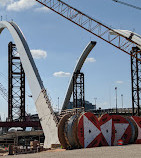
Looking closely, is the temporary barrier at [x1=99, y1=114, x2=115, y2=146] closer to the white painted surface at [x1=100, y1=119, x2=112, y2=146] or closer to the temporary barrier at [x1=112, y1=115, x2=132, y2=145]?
the white painted surface at [x1=100, y1=119, x2=112, y2=146]

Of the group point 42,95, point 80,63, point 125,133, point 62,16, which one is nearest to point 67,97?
point 80,63

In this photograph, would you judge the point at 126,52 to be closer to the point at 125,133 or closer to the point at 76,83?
the point at 76,83

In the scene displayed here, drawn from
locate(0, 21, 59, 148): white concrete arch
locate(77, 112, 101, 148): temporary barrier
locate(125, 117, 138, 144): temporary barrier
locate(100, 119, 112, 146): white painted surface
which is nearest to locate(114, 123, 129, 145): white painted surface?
locate(125, 117, 138, 144): temporary barrier

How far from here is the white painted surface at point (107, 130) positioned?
35281mm

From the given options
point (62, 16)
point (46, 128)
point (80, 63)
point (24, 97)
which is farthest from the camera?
point (80, 63)

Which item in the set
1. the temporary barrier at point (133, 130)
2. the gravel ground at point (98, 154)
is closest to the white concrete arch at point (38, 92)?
the temporary barrier at point (133, 130)

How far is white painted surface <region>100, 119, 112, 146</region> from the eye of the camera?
35281mm

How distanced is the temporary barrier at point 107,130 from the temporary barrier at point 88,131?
81 cm

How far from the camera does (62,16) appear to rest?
244 feet

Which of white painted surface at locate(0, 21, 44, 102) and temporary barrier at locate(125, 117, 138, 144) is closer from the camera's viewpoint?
temporary barrier at locate(125, 117, 138, 144)

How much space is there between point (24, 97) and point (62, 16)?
75.7 feet

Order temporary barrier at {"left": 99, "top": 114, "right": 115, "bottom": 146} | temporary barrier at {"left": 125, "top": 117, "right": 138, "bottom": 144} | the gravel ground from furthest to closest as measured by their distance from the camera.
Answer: temporary barrier at {"left": 125, "top": 117, "right": 138, "bottom": 144}, temporary barrier at {"left": 99, "top": 114, "right": 115, "bottom": 146}, the gravel ground

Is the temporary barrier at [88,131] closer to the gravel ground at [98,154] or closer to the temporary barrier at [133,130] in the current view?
the gravel ground at [98,154]

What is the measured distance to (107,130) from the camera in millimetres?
35781
